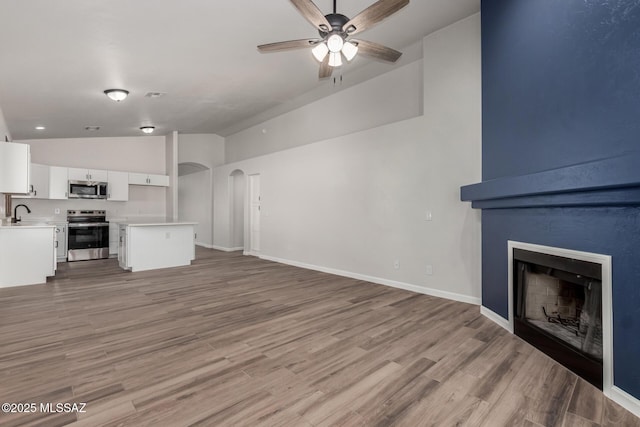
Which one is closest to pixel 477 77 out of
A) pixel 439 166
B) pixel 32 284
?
pixel 439 166

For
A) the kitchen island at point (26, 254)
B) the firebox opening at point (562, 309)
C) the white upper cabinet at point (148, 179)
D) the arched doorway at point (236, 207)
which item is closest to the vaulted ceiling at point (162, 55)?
the white upper cabinet at point (148, 179)

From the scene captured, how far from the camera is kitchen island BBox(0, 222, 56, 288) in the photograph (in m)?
4.78

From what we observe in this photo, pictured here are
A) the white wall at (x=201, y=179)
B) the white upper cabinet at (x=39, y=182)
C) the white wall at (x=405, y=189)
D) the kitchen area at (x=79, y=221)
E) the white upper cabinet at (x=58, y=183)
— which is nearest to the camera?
the white wall at (x=405, y=189)

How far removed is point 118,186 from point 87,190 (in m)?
0.68

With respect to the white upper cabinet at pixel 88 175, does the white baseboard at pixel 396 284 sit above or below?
below

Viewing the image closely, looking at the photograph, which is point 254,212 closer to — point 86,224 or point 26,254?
point 86,224

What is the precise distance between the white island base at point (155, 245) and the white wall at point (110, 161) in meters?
2.01

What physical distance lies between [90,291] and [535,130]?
19.5ft

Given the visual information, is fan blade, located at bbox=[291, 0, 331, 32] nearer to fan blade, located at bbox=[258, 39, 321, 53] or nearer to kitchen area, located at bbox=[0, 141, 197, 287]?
fan blade, located at bbox=[258, 39, 321, 53]

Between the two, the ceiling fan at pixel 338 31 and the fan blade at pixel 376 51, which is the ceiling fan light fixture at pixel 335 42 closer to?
the ceiling fan at pixel 338 31

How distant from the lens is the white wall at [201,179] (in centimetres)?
930

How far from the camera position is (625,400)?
1891 millimetres

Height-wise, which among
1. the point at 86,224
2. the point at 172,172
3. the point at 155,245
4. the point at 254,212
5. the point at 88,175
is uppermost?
the point at 172,172

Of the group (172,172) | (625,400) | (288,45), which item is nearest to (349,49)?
(288,45)
